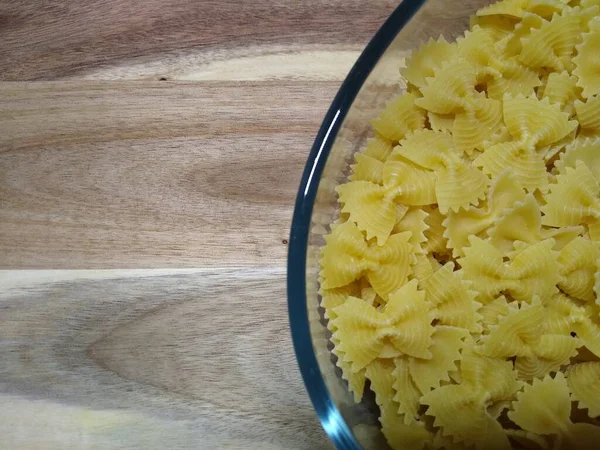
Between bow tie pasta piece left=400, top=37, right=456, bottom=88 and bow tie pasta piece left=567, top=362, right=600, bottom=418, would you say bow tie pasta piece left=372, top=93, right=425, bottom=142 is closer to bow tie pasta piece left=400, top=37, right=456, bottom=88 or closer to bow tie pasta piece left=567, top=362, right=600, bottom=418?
bow tie pasta piece left=400, top=37, right=456, bottom=88

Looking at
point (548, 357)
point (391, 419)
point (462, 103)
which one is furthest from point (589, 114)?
point (391, 419)

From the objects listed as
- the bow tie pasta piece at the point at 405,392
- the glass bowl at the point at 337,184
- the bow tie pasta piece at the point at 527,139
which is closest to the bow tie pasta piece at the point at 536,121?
the bow tie pasta piece at the point at 527,139

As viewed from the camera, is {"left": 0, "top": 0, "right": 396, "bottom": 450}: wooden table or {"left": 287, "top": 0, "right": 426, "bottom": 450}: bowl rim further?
{"left": 0, "top": 0, "right": 396, "bottom": 450}: wooden table

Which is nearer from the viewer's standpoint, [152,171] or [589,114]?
[589,114]

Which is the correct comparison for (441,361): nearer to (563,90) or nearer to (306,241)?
(306,241)

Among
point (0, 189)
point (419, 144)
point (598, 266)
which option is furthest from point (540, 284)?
point (0, 189)

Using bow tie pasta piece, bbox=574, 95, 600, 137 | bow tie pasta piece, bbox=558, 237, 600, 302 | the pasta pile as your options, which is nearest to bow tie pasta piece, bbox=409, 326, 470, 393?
the pasta pile
